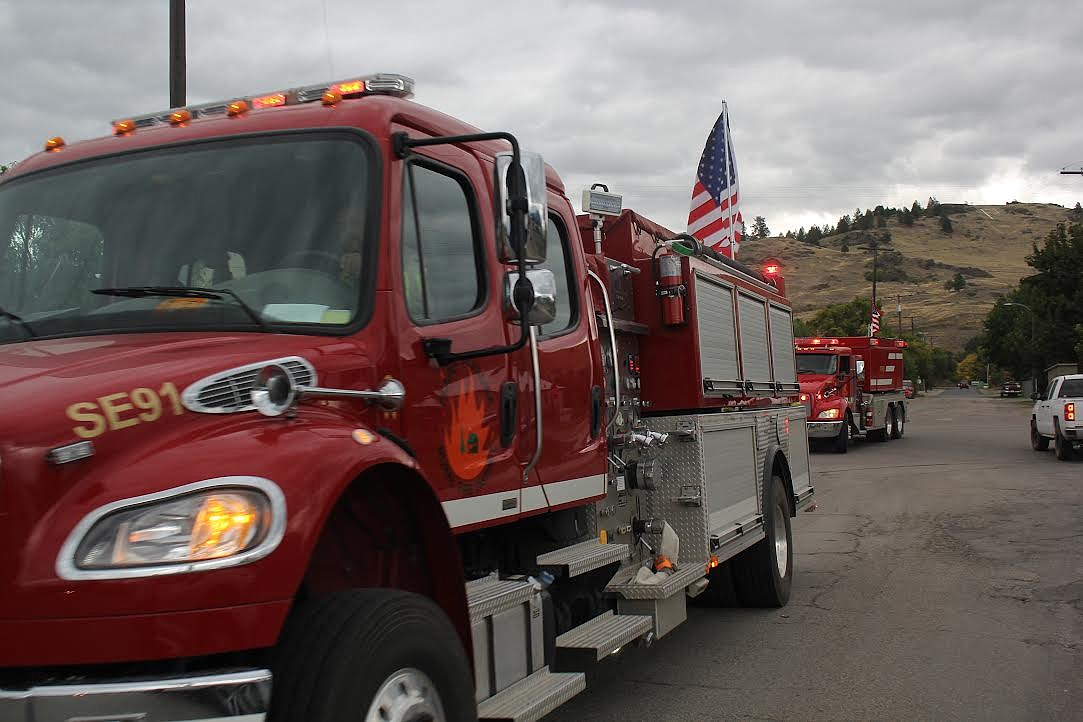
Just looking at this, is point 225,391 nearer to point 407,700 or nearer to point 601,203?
point 407,700

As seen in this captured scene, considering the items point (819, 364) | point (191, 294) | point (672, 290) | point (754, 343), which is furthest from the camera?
point (819, 364)

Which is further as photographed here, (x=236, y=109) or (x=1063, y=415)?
(x=1063, y=415)

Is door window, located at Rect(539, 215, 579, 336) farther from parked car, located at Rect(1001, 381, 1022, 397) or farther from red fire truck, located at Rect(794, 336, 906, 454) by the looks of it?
parked car, located at Rect(1001, 381, 1022, 397)

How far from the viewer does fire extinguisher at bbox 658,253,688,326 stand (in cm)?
673

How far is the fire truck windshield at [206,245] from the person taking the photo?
3451mm

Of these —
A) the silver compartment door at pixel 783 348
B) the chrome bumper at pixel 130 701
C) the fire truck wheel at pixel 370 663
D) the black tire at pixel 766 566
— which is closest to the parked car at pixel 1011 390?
the silver compartment door at pixel 783 348

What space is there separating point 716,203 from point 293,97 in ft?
27.0

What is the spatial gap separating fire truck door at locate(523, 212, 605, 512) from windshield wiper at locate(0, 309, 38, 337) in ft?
6.07

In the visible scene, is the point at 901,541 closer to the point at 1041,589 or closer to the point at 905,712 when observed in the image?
the point at 1041,589

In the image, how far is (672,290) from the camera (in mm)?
6746

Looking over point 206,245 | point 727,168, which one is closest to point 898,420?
point 727,168

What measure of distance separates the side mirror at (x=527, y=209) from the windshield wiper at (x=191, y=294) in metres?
0.83

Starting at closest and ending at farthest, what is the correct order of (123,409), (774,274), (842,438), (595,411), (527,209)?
(123,409) < (527,209) < (595,411) < (774,274) < (842,438)

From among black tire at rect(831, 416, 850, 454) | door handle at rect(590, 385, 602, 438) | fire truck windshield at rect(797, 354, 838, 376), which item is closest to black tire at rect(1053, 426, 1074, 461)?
black tire at rect(831, 416, 850, 454)
